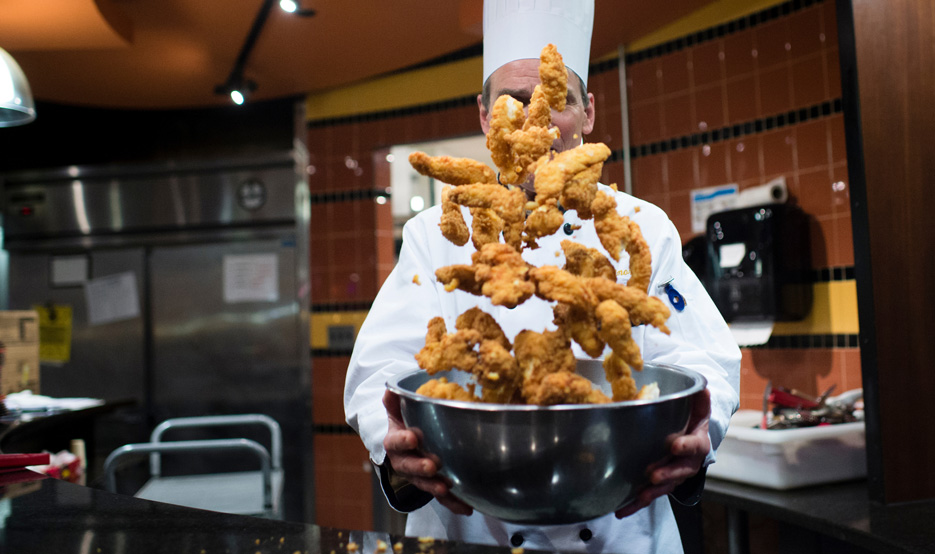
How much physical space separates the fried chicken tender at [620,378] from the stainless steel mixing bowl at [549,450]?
7 centimetres

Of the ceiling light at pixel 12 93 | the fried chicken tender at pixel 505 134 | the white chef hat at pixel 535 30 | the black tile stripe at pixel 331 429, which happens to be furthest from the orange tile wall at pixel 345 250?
the fried chicken tender at pixel 505 134

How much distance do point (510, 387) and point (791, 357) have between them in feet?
7.97

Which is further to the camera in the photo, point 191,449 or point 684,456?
point 191,449

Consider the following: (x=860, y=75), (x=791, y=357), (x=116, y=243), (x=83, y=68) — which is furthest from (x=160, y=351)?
(x=860, y=75)

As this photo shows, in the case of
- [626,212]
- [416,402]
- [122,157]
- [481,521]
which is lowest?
[481,521]

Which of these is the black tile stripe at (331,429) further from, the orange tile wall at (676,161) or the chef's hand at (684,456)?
the chef's hand at (684,456)

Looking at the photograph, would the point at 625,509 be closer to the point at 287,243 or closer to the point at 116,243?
the point at 287,243

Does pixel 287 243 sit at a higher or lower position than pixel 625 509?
higher

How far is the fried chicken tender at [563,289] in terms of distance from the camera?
0.76m

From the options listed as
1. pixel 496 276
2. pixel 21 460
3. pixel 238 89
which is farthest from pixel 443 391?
pixel 238 89

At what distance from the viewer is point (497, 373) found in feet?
2.52

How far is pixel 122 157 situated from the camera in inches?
195

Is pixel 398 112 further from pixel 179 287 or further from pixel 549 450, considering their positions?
pixel 549 450

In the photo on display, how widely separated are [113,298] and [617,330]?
4699 millimetres
